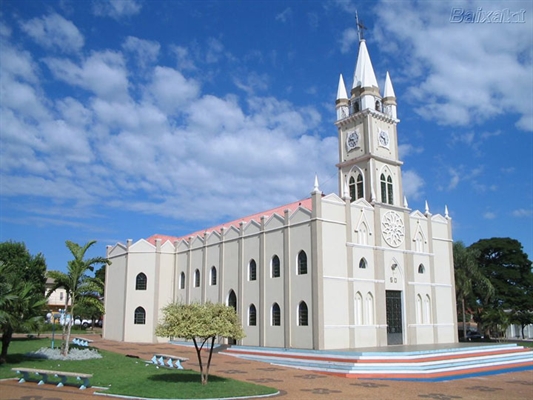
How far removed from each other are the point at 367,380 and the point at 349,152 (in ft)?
55.1

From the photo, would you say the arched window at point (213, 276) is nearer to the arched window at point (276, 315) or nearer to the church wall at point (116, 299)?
the arched window at point (276, 315)

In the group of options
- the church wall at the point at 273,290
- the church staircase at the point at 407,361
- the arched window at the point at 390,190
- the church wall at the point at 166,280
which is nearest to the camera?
the church staircase at the point at 407,361

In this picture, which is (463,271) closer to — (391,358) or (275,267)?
(275,267)

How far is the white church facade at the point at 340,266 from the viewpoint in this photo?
27531mm

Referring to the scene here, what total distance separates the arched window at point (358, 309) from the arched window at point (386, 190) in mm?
6691

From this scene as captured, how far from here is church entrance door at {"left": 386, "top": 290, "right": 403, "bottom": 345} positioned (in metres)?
29.8

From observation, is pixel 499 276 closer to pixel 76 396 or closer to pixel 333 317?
pixel 333 317

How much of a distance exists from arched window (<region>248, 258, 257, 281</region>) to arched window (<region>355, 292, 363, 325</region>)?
661cm

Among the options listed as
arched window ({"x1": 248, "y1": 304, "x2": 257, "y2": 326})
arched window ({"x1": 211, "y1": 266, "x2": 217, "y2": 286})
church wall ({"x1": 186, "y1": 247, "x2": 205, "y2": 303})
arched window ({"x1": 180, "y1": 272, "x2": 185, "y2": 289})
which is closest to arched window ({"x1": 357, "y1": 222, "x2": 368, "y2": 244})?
arched window ({"x1": 248, "y1": 304, "x2": 257, "y2": 326})

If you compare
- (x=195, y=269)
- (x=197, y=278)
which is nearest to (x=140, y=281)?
(x=195, y=269)

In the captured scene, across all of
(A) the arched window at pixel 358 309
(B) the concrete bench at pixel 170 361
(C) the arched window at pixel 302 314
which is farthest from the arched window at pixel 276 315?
(B) the concrete bench at pixel 170 361

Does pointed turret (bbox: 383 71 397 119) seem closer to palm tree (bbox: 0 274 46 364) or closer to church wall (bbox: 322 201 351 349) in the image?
church wall (bbox: 322 201 351 349)

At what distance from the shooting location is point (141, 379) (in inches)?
680

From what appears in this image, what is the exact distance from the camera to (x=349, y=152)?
33.4 meters
